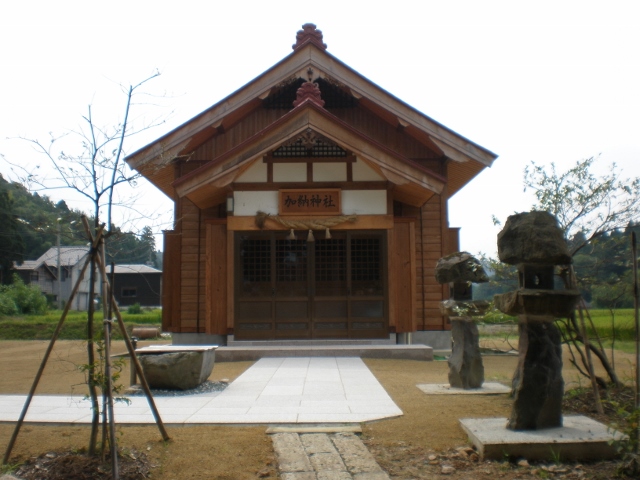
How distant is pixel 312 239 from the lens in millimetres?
12922

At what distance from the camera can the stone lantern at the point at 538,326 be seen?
209 inches

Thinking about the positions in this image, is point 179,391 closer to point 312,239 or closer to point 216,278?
point 216,278

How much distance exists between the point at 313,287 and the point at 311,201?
186 cm

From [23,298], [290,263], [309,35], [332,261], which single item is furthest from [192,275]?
[23,298]

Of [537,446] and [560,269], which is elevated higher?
[560,269]

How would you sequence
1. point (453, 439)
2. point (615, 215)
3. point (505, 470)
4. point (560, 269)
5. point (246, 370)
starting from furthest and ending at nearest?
point (246, 370)
point (615, 215)
point (560, 269)
point (453, 439)
point (505, 470)


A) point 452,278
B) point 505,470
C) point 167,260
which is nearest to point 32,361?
point 167,260

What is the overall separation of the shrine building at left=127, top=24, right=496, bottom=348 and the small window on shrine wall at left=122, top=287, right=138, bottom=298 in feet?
139

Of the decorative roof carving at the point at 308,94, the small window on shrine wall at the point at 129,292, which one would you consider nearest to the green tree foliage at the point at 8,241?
the small window on shrine wall at the point at 129,292

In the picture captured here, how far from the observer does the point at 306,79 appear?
14.1 m

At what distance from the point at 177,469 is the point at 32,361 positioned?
33.1 ft

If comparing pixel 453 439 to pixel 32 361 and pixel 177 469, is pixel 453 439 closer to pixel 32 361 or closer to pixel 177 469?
pixel 177 469

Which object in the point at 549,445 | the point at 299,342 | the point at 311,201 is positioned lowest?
the point at 549,445

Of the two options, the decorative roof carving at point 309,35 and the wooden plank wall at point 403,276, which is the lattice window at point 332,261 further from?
the decorative roof carving at point 309,35
